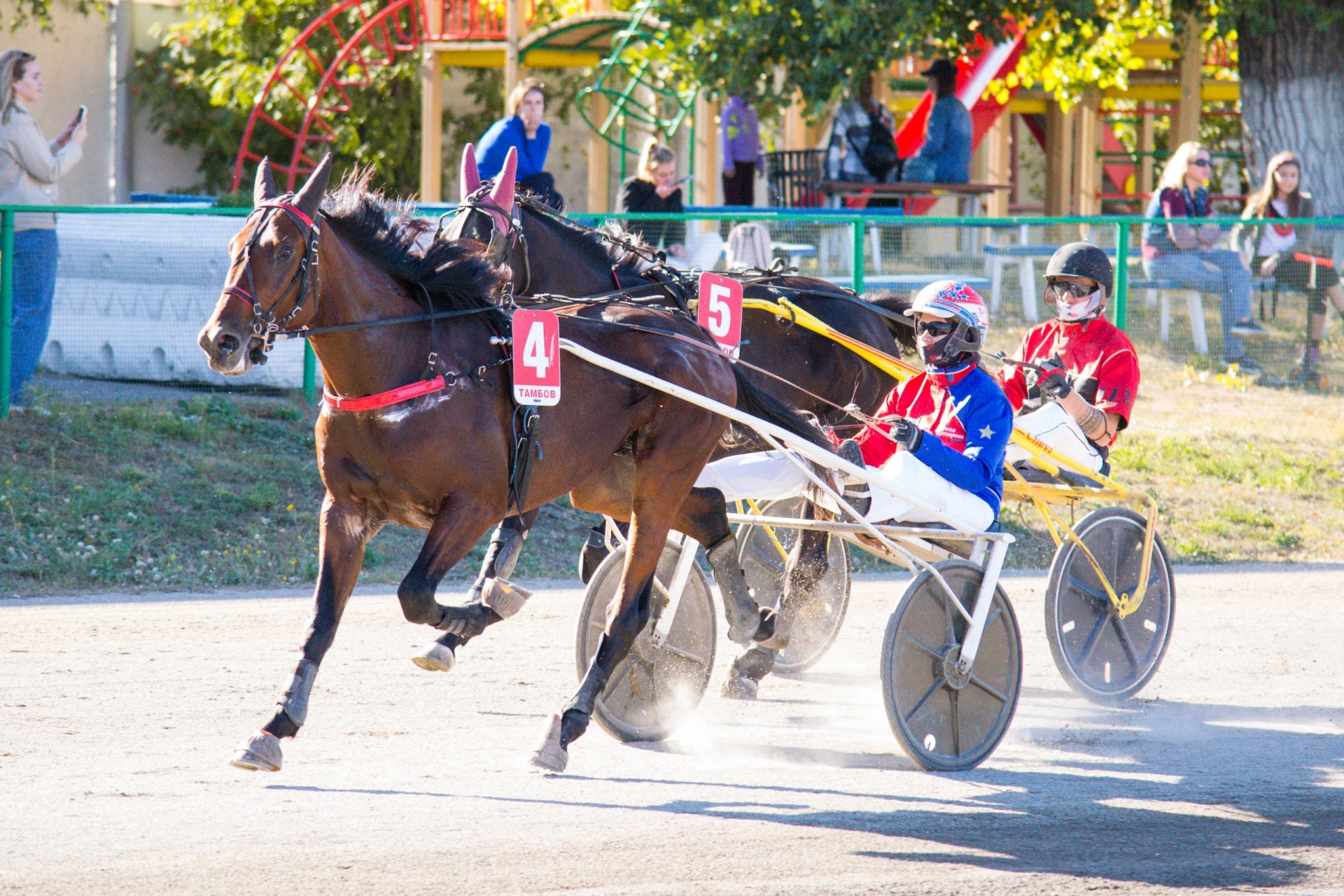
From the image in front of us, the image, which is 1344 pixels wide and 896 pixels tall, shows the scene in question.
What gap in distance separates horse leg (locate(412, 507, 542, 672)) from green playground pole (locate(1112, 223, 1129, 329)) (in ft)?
22.5

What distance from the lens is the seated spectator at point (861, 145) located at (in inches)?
549

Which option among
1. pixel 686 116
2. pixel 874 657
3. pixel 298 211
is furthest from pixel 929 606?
pixel 686 116

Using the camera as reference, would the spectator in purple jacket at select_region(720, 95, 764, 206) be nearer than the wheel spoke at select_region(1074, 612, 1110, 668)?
No

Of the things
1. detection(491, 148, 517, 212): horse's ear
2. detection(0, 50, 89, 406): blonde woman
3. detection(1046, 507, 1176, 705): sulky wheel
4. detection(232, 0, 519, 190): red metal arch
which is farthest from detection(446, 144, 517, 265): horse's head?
detection(232, 0, 519, 190): red metal arch

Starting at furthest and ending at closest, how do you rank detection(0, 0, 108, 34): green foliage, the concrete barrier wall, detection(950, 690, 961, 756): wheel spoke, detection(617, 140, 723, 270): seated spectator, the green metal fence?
detection(0, 0, 108, 34): green foliage, the green metal fence, detection(617, 140, 723, 270): seated spectator, the concrete barrier wall, detection(950, 690, 961, 756): wheel spoke

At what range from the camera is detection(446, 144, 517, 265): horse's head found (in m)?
5.96

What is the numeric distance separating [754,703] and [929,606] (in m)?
1.09

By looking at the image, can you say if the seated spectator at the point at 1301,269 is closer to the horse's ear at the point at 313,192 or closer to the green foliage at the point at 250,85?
the green foliage at the point at 250,85

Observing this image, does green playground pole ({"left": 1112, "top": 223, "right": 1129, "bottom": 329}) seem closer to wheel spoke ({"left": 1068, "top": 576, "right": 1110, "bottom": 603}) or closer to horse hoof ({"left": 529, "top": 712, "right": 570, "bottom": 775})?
wheel spoke ({"left": 1068, "top": 576, "right": 1110, "bottom": 603})

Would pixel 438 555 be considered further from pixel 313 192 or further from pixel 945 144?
pixel 945 144

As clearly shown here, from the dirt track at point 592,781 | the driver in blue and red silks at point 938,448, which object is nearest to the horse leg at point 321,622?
the dirt track at point 592,781

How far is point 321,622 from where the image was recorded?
14.7ft

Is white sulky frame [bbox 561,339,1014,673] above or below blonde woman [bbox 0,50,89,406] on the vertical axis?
below

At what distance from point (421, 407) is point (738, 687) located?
199 centimetres
